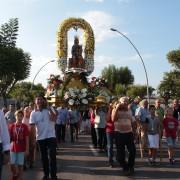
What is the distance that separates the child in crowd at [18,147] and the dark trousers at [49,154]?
0.58m

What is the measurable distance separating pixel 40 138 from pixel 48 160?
0.55 m

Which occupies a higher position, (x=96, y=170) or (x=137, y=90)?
(x=137, y=90)

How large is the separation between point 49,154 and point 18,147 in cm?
78

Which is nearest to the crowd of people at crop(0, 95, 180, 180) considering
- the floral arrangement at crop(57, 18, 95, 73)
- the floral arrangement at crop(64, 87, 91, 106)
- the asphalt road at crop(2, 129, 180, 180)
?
the asphalt road at crop(2, 129, 180, 180)

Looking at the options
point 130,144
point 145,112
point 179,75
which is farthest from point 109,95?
point 179,75

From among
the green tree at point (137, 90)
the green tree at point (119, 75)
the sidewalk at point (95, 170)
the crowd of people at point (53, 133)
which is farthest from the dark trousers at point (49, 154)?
the green tree at point (119, 75)

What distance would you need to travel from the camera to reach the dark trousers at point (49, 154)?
9820 millimetres

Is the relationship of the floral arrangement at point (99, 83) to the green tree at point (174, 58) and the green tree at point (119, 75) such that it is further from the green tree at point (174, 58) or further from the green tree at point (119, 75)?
the green tree at point (119, 75)

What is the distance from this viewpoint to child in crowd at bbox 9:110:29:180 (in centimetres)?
925

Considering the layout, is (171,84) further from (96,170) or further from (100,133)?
(96,170)

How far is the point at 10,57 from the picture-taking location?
37.7 meters

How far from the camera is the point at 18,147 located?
934cm

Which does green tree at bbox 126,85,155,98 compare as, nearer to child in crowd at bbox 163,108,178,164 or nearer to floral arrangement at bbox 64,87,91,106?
floral arrangement at bbox 64,87,91,106

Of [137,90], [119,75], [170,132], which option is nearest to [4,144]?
[170,132]
